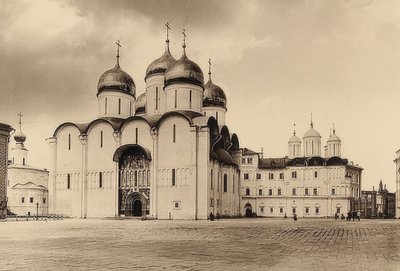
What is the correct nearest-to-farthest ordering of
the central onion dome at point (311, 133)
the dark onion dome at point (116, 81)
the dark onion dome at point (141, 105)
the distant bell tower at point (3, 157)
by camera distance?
the distant bell tower at point (3, 157) < the dark onion dome at point (116, 81) < the dark onion dome at point (141, 105) < the central onion dome at point (311, 133)

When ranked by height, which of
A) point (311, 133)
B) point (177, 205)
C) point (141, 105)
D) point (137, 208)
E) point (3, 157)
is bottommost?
point (137, 208)

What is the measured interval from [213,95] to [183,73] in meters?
11.2

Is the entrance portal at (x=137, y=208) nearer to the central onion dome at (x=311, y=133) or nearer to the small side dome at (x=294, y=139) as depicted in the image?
the small side dome at (x=294, y=139)

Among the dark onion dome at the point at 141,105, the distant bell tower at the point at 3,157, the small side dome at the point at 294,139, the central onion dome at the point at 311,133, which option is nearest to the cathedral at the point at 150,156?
the dark onion dome at the point at 141,105

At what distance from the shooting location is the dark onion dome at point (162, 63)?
169 ft

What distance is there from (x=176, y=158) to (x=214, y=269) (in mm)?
34482

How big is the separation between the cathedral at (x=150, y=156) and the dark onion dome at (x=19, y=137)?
24109mm

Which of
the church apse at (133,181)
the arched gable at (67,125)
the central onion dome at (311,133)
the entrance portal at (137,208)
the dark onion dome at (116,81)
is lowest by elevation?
the entrance portal at (137,208)

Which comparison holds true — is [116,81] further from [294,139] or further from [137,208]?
[294,139]

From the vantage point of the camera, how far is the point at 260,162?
68.1 meters

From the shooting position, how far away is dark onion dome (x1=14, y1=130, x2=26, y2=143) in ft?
233

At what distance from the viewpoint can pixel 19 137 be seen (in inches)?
2808

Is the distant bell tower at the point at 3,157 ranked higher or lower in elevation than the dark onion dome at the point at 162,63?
lower

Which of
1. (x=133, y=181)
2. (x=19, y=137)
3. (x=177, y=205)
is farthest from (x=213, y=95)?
(x=19, y=137)
